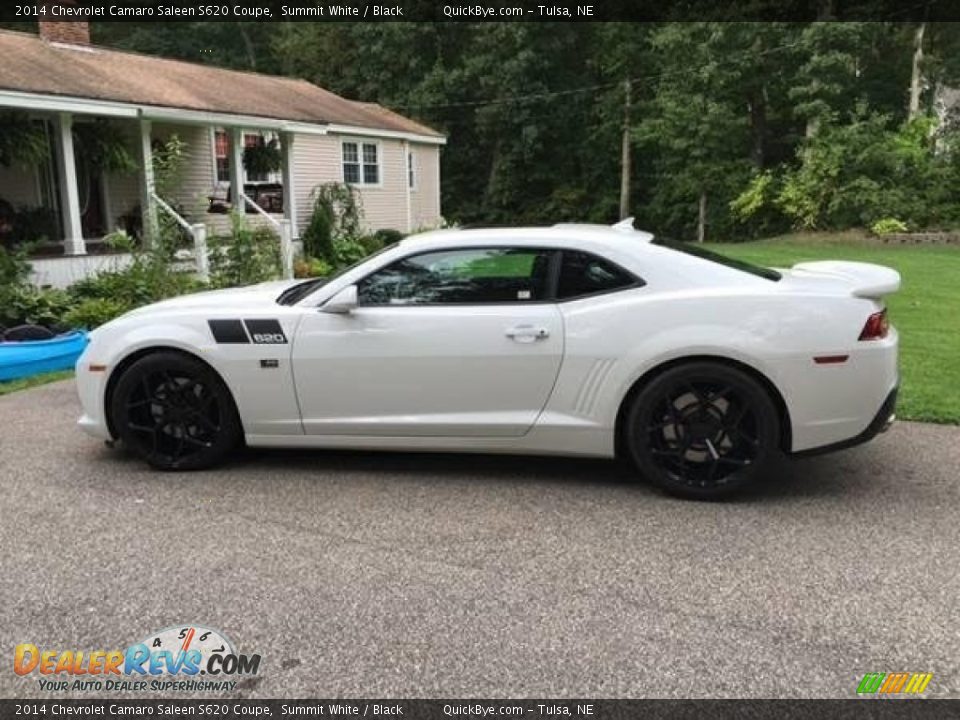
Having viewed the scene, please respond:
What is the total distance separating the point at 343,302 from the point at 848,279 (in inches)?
109

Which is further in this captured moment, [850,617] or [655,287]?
[655,287]

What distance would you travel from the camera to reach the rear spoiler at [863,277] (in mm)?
4461

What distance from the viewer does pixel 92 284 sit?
11.7 m

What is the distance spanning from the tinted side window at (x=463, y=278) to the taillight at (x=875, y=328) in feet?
5.44

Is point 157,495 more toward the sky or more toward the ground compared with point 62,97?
more toward the ground

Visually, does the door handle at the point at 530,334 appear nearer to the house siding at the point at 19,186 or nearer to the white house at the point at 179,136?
the white house at the point at 179,136

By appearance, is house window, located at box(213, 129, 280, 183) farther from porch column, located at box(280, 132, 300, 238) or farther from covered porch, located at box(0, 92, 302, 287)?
porch column, located at box(280, 132, 300, 238)

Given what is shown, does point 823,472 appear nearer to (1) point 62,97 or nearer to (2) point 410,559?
(2) point 410,559

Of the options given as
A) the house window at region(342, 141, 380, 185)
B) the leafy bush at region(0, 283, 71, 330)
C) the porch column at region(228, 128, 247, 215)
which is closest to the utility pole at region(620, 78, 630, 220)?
the house window at region(342, 141, 380, 185)

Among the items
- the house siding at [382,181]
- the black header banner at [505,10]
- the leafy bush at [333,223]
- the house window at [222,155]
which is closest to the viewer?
the leafy bush at [333,223]

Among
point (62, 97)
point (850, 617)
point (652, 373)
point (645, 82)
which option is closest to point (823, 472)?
point (652, 373)

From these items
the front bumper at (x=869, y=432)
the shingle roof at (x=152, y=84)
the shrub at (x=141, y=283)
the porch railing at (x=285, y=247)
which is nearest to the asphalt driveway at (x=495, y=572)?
the front bumper at (x=869, y=432)

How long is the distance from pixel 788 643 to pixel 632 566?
787mm

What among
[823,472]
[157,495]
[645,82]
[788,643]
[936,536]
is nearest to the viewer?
[788,643]
